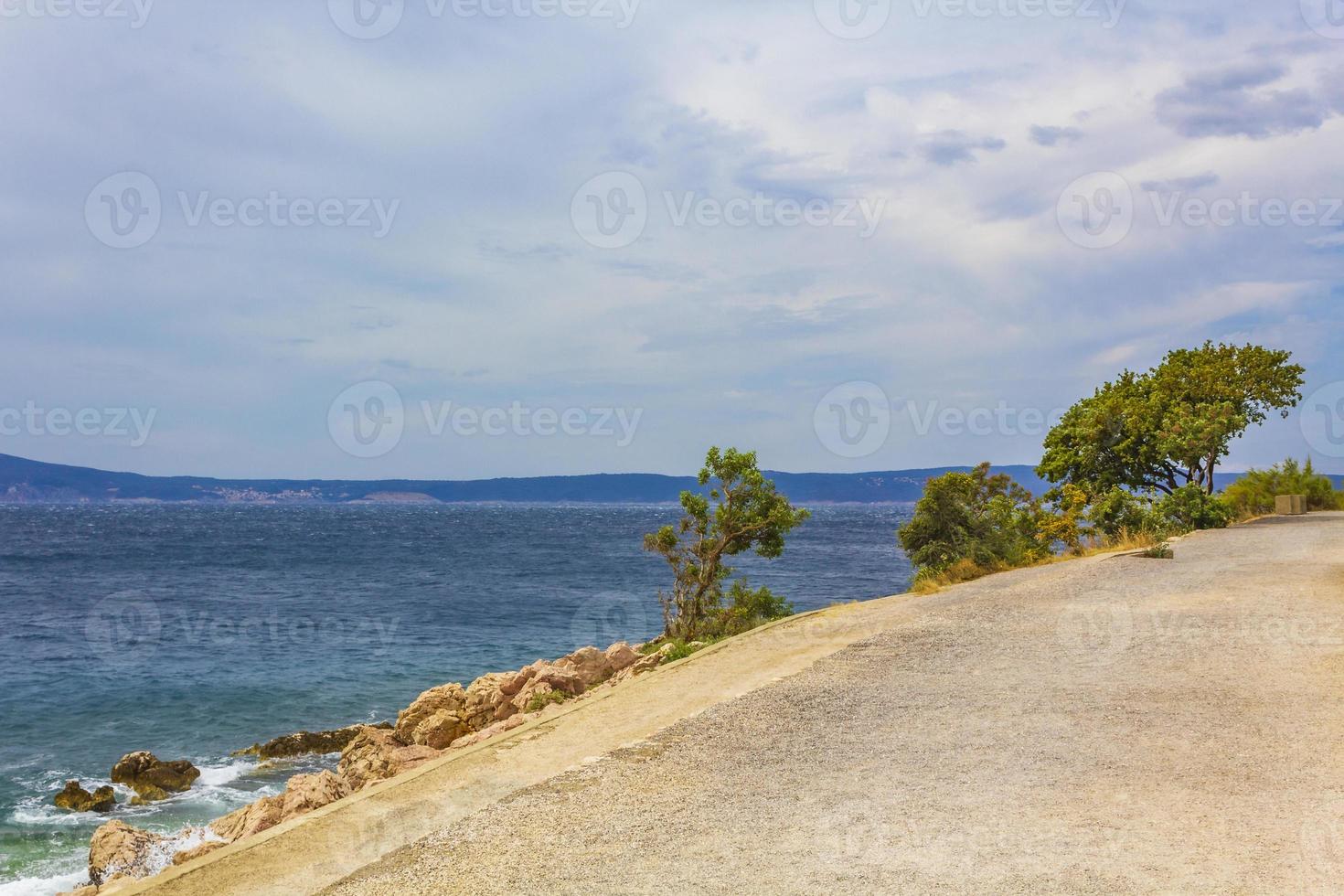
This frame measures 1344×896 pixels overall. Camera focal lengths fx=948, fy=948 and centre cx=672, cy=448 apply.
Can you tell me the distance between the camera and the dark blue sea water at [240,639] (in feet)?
54.9

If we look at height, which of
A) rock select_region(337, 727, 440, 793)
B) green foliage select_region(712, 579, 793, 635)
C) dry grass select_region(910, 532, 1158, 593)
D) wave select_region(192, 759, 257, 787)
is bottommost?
wave select_region(192, 759, 257, 787)

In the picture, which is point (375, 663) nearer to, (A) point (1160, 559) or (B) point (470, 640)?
(B) point (470, 640)

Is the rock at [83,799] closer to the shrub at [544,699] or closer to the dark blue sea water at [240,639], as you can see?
the dark blue sea water at [240,639]

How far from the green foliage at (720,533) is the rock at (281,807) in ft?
27.1

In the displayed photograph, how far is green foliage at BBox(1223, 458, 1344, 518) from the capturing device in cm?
3769

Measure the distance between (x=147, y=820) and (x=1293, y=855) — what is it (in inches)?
589

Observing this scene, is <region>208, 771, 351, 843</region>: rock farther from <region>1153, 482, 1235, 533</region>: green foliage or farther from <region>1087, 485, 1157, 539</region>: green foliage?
<region>1153, 482, 1235, 533</region>: green foliage

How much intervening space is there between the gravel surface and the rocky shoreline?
3370 mm

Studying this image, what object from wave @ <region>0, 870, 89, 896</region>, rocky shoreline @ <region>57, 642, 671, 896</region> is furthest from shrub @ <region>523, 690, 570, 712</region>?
wave @ <region>0, 870, 89, 896</region>

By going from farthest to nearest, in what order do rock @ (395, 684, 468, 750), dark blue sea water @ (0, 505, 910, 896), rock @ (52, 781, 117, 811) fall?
dark blue sea water @ (0, 505, 910, 896), rock @ (52, 781, 117, 811), rock @ (395, 684, 468, 750)

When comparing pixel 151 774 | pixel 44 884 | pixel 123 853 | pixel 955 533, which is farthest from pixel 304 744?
pixel 955 533

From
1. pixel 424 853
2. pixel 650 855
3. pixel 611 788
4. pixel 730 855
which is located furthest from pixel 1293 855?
pixel 424 853

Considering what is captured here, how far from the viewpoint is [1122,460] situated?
33.5 meters

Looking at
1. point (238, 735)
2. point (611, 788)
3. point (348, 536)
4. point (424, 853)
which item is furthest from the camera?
point (348, 536)
